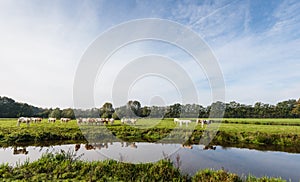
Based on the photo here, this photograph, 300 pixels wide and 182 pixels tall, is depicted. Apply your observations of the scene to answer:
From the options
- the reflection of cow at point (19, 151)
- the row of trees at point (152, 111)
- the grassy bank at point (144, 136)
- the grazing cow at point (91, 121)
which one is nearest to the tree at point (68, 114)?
the row of trees at point (152, 111)

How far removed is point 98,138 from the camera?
17672mm

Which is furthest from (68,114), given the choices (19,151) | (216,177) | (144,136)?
(216,177)

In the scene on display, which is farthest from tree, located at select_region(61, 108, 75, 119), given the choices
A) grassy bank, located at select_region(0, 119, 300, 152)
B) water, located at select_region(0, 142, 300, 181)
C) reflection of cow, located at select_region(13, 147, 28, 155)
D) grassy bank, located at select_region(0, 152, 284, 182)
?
grassy bank, located at select_region(0, 152, 284, 182)

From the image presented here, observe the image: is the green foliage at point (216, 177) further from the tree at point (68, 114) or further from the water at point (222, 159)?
the tree at point (68, 114)

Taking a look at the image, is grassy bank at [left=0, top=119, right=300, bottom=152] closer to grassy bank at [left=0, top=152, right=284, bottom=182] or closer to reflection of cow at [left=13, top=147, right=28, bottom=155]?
reflection of cow at [left=13, top=147, right=28, bottom=155]

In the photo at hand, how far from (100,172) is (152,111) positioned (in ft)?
127

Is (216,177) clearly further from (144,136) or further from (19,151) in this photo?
(144,136)

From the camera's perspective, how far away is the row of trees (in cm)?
3994

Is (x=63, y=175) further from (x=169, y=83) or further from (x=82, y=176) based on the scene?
(x=169, y=83)

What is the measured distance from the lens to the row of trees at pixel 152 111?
39938mm

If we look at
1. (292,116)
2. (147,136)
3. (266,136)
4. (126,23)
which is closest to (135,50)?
(126,23)

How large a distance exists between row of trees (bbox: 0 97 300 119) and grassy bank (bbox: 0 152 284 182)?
2918 centimetres

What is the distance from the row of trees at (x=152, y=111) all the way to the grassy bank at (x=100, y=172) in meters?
29.2

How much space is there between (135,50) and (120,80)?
3.20 metres
